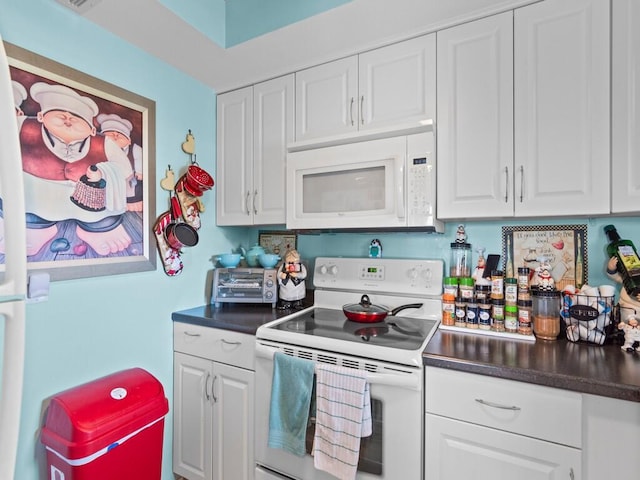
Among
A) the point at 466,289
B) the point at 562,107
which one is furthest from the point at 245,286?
the point at 562,107

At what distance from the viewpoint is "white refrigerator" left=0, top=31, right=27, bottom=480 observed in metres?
0.66

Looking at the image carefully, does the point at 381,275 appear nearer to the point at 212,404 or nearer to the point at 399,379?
the point at 399,379

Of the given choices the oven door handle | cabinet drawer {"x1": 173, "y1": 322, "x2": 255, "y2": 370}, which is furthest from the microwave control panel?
cabinet drawer {"x1": 173, "y1": 322, "x2": 255, "y2": 370}

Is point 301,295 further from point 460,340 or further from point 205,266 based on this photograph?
point 460,340

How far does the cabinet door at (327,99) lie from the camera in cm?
174

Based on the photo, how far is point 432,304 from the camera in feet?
5.59

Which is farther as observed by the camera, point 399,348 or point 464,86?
point 464,86

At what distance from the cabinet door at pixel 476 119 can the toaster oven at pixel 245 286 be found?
1.05 meters

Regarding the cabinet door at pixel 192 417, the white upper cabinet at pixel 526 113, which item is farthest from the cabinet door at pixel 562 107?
the cabinet door at pixel 192 417

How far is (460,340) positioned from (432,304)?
0.32m

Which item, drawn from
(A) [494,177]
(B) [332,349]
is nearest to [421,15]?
(A) [494,177]

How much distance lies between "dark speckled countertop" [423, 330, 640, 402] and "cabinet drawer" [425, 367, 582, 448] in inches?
1.3

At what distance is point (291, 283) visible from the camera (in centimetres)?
196

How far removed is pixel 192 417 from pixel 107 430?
0.56 m
